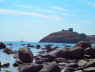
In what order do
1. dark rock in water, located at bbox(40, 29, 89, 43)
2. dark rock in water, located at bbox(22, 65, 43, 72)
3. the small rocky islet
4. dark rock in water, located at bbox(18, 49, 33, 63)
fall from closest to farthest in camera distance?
dark rock in water, located at bbox(22, 65, 43, 72)
the small rocky islet
dark rock in water, located at bbox(18, 49, 33, 63)
dark rock in water, located at bbox(40, 29, 89, 43)

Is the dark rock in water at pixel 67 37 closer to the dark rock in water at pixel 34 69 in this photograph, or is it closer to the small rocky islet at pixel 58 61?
the small rocky islet at pixel 58 61

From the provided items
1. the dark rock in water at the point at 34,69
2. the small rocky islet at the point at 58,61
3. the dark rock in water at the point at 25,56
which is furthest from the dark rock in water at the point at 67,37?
the dark rock in water at the point at 34,69

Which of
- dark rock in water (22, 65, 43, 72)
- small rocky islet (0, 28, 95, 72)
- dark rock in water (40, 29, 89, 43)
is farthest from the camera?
dark rock in water (40, 29, 89, 43)

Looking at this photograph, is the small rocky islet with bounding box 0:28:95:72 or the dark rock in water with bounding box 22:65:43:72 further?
the small rocky islet with bounding box 0:28:95:72

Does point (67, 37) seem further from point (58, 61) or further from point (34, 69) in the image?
point (34, 69)

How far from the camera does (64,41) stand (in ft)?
575

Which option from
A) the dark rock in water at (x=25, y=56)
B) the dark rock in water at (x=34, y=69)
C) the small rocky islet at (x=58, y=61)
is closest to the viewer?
the dark rock in water at (x=34, y=69)

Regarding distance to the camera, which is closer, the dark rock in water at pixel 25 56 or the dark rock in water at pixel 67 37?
the dark rock in water at pixel 25 56

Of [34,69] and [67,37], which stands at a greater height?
[34,69]

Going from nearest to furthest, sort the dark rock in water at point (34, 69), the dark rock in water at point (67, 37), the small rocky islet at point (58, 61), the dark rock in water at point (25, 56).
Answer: the dark rock in water at point (34, 69) < the small rocky islet at point (58, 61) < the dark rock in water at point (25, 56) < the dark rock in water at point (67, 37)

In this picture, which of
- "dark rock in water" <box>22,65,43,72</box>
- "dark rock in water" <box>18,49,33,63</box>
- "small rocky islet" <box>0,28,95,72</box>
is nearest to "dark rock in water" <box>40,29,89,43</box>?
"small rocky islet" <box>0,28,95,72</box>

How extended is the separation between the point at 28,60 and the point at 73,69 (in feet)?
30.1

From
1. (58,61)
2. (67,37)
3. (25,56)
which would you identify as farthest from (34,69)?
(67,37)

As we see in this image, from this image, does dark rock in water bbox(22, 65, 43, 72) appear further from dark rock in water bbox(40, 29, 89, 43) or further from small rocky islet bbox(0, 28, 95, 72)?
dark rock in water bbox(40, 29, 89, 43)
